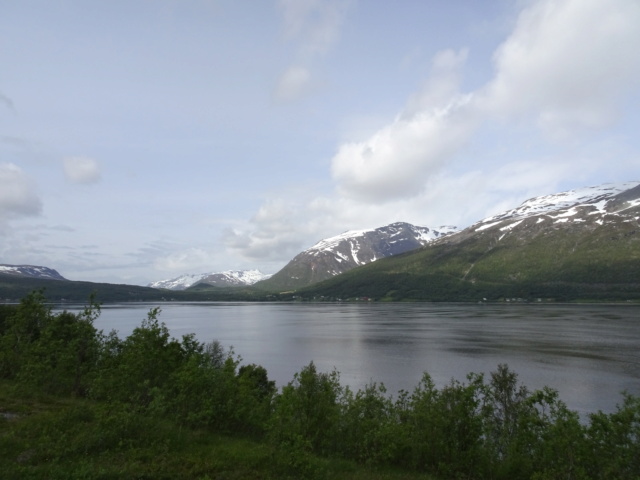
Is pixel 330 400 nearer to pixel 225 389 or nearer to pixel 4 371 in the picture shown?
pixel 225 389

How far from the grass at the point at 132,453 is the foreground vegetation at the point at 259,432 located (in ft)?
0.15

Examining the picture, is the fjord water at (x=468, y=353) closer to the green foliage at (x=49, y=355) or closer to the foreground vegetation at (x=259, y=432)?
the foreground vegetation at (x=259, y=432)

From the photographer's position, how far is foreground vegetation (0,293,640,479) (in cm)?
1307

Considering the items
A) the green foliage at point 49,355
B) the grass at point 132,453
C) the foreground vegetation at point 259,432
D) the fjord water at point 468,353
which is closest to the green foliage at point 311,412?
the foreground vegetation at point 259,432

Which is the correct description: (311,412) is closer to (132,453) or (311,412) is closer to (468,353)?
(132,453)

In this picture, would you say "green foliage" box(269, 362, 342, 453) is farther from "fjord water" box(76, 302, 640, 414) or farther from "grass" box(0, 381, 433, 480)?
"fjord water" box(76, 302, 640, 414)

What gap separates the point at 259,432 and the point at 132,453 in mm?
7043

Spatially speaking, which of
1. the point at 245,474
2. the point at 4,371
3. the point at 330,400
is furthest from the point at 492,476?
the point at 4,371

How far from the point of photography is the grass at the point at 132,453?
11969 mm

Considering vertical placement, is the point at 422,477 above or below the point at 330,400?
→ below

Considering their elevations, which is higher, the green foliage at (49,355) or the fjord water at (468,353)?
the green foliage at (49,355)

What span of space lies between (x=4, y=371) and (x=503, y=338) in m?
115

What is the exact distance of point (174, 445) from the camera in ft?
48.1

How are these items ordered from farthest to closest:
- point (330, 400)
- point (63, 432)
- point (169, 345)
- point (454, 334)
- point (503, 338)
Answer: point (454, 334) < point (503, 338) < point (169, 345) < point (330, 400) < point (63, 432)
